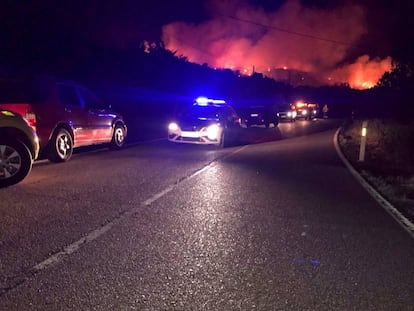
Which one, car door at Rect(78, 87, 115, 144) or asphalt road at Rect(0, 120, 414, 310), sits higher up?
car door at Rect(78, 87, 115, 144)

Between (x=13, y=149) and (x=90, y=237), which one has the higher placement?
(x=13, y=149)

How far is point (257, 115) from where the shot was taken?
26.3 m

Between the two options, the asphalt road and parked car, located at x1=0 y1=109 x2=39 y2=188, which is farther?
parked car, located at x1=0 y1=109 x2=39 y2=188

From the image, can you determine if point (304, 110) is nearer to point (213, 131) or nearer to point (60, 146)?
point (213, 131)

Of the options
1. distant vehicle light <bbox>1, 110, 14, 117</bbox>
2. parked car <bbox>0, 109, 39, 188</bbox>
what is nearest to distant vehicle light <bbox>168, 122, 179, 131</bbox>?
parked car <bbox>0, 109, 39, 188</bbox>

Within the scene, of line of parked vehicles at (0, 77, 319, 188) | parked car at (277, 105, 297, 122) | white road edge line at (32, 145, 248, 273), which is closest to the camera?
white road edge line at (32, 145, 248, 273)

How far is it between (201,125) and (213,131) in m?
0.44

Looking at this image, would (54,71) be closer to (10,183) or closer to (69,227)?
(10,183)

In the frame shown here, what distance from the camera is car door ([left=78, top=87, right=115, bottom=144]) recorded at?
11.1 meters

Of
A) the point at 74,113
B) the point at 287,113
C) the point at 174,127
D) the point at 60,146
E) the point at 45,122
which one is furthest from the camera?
the point at 287,113

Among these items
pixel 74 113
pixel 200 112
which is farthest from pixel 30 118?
pixel 200 112

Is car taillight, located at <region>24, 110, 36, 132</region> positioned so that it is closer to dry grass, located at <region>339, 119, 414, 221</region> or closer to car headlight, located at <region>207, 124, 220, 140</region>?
car headlight, located at <region>207, 124, 220, 140</region>

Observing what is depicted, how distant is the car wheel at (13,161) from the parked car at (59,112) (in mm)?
1034

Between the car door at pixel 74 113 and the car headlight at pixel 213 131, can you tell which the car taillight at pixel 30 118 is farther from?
the car headlight at pixel 213 131
